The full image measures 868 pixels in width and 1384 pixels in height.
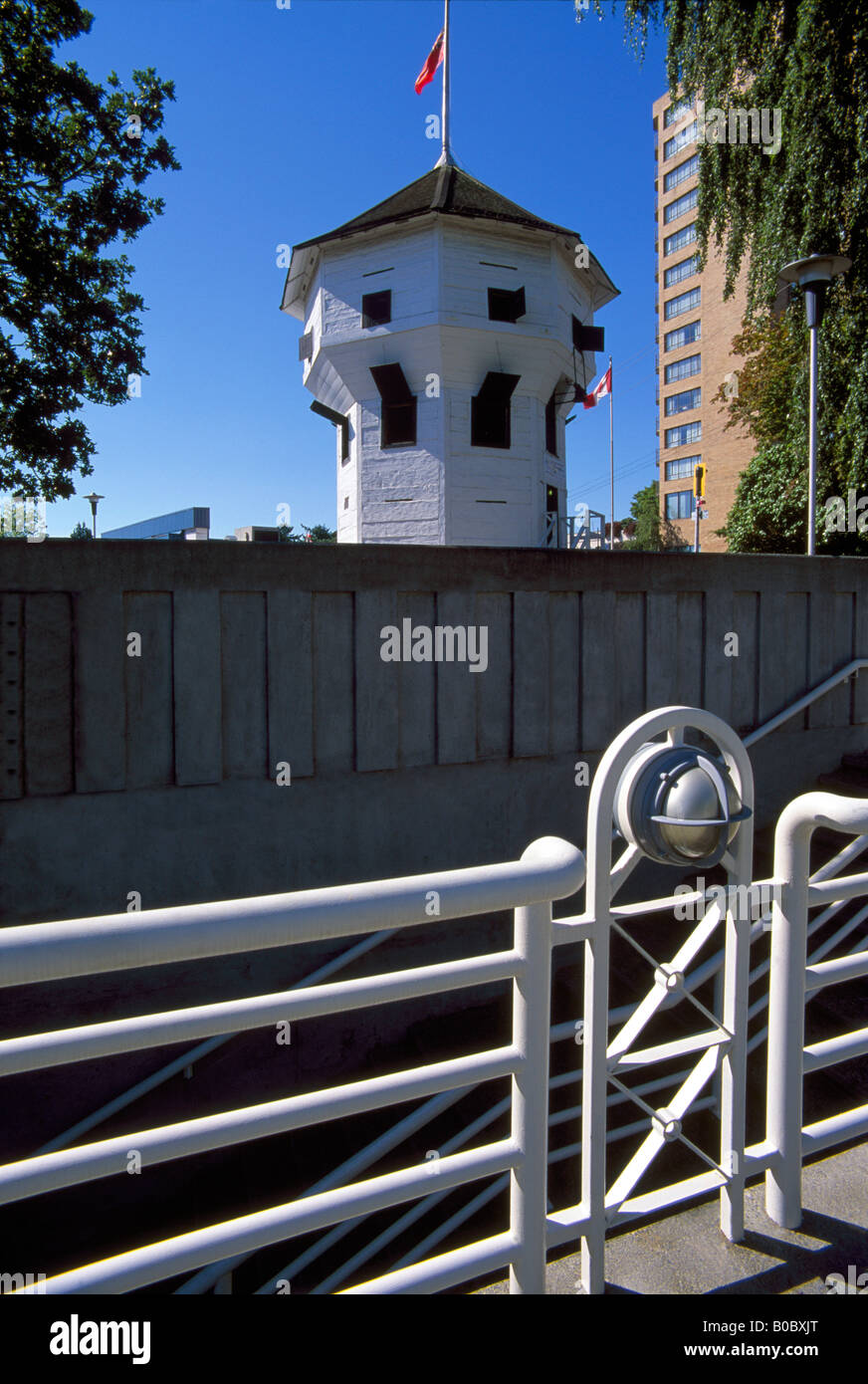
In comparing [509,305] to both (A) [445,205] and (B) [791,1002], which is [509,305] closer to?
(A) [445,205]

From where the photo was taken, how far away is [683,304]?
5231 cm

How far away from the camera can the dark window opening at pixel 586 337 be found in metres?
17.6

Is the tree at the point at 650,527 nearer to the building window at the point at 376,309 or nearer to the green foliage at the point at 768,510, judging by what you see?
the green foliage at the point at 768,510

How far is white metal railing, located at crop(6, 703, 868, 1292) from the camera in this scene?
49.0 inches

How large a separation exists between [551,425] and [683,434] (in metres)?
40.0

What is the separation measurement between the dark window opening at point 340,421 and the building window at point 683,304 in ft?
133

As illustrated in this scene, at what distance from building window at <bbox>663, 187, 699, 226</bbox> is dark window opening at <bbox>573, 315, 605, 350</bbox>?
42204 millimetres

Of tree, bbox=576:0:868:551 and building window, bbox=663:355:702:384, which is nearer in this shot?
tree, bbox=576:0:868:551

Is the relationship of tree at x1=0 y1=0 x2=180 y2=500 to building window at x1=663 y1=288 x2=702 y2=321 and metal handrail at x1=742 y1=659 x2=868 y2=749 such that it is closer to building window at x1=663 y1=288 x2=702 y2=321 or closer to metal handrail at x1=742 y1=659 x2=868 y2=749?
metal handrail at x1=742 y1=659 x2=868 y2=749

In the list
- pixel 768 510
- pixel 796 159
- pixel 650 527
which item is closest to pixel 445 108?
pixel 796 159

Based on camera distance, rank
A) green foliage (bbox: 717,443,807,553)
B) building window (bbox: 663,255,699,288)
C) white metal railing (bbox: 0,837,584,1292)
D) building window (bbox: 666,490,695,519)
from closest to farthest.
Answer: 1. white metal railing (bbox: 0,837,584,1292)
2. green foliage (bbox: 717,443,807,553)
3. building window (bbox: 666,490,695,519)
4. building window (bbox: 663,255,699,288)

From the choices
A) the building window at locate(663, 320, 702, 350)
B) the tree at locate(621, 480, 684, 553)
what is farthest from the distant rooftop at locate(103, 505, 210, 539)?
the building window at locate(663, 320, 702, 350)
